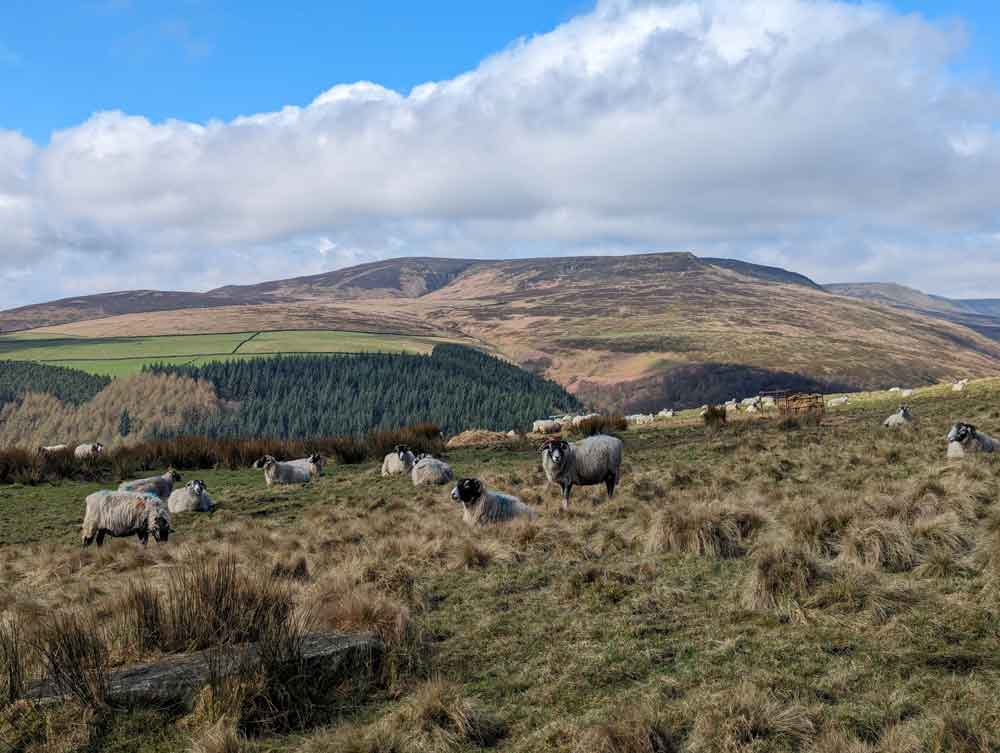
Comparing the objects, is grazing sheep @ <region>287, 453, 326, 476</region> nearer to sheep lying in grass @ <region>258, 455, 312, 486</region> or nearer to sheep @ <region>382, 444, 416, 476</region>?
sheep lying in grass @ <region>258, 455, 312, 486</region>

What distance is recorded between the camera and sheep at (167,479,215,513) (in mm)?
20047

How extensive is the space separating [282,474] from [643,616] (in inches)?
807

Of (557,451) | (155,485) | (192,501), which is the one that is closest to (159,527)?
(192,501)

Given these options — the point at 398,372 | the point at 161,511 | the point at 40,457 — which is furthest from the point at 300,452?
the point at 398,372

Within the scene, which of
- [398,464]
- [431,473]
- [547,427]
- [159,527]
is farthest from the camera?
[547,427]

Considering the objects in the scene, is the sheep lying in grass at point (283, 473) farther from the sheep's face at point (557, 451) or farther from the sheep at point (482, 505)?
the sheep's face at point (557, 451)

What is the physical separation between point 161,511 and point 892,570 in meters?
15.2

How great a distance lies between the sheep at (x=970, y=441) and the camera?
1612 centimetres

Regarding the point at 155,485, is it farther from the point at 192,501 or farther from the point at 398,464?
the point at 398,464

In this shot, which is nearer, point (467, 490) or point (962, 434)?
point (467, 490)

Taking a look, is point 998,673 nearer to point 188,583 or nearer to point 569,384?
point 188,583

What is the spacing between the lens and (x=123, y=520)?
1558 centimetres

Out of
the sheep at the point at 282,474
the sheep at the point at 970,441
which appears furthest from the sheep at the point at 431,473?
the sheep at the point at 970,441

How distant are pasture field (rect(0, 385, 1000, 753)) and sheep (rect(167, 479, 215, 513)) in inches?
204
